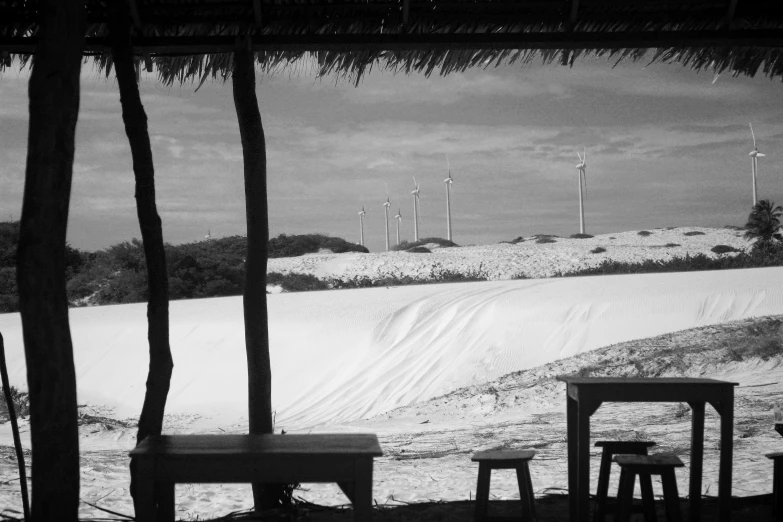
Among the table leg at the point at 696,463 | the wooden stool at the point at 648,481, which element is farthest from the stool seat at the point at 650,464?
the table leg at the point at 696,463

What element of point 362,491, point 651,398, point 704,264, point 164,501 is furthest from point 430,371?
point 704,264

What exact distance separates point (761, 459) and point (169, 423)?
817 centimetres

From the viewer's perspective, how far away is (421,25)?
597 cm

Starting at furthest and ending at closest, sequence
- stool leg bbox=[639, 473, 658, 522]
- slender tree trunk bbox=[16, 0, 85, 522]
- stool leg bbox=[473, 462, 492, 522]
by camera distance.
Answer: stool leg bbox=[473, 462, 492, 522] < stool leg bbox=[639, 473, 658, 522] < slender tree trunk bbox=[16, 0, 85, 522]

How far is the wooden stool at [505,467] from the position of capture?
482cm

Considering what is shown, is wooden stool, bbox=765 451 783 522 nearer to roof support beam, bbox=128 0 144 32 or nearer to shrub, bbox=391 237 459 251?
roof support beam, bbox=128 0 144 32

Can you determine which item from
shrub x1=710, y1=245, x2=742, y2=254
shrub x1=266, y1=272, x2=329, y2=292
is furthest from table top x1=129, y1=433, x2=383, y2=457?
shrub x1=710, y1=245, x2=742, y2=254

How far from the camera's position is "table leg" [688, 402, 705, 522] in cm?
504

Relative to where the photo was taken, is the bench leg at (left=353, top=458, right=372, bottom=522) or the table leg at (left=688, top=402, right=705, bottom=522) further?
the table leg at (left=688, top=402, right=705, bottom=522)

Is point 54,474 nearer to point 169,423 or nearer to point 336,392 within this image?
point 169,423

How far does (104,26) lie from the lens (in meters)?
6.16

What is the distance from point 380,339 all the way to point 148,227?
454 inches

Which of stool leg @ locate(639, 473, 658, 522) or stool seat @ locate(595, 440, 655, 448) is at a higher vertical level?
stool seat @ locate(595, 440, 655, 448)

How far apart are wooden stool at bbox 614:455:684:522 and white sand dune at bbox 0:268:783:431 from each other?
730 centimetres
